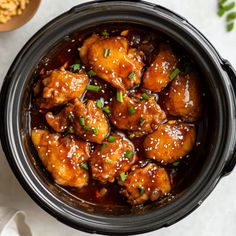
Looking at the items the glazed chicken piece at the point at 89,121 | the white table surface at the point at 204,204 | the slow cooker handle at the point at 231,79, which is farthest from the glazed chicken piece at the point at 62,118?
the slow cooker handle at the point at 231,79

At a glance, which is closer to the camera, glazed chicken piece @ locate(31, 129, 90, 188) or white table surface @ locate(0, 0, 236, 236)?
glazed chicken piece @ locate(31, 129, 90, 188)

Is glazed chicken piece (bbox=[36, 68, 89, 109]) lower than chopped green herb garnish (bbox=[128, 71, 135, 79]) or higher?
lower

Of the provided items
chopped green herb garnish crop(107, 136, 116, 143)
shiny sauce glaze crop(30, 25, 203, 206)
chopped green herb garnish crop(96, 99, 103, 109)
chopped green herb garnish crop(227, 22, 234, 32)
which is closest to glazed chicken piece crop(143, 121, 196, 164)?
shiny sauce glaze crop(30, 25, 203, 206)

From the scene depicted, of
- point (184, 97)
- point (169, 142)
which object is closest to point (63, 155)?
point (169, 142)

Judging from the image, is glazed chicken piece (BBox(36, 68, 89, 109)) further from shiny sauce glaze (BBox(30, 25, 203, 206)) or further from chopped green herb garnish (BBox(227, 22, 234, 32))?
chopped green herb garnish (BBox(227, 22, 234, 32))

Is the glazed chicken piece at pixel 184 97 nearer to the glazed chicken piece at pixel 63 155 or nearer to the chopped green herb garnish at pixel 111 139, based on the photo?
the chopped green herb garnish at pixel 111 139

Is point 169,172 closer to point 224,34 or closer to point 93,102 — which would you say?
point 93,102

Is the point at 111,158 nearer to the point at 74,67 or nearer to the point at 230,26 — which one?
the point at 74,67

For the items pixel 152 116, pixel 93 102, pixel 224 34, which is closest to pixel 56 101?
pixel 93 102
